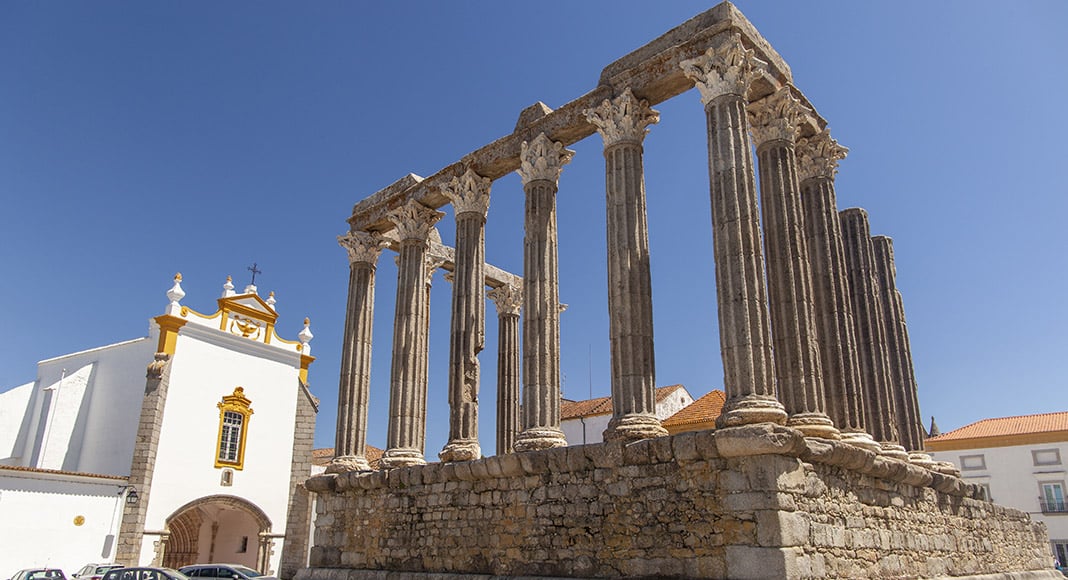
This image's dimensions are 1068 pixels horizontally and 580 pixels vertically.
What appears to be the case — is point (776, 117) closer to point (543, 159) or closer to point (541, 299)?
point (543, 159)

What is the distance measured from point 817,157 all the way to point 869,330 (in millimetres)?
3461

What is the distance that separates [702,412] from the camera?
2908 cm

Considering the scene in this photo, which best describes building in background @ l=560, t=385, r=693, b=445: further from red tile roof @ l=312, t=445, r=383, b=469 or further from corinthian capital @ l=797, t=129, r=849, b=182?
corinthian capital @ l=797, t=129, r=849, b=182

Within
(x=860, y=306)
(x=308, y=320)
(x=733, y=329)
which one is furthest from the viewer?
(x=308, y=320)

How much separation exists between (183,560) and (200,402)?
5993 millimetres

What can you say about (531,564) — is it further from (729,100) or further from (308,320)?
(308,320)

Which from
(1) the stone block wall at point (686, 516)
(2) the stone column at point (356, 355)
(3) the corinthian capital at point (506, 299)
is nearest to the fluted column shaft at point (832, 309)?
(1) the stone block wall at point (686, 516)

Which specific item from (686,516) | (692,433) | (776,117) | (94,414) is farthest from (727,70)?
(94,414)

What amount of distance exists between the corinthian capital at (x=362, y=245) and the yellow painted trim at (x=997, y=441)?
2426cm

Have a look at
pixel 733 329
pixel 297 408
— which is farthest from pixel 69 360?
pixel 733 329

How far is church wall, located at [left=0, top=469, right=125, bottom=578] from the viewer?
20.4 metres

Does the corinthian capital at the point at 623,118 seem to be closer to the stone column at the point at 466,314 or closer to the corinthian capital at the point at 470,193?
the corinthian capital at the point at 470,193

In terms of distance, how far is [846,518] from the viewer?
35.5 ft

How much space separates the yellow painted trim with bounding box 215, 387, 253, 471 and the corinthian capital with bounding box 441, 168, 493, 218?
509 inches
